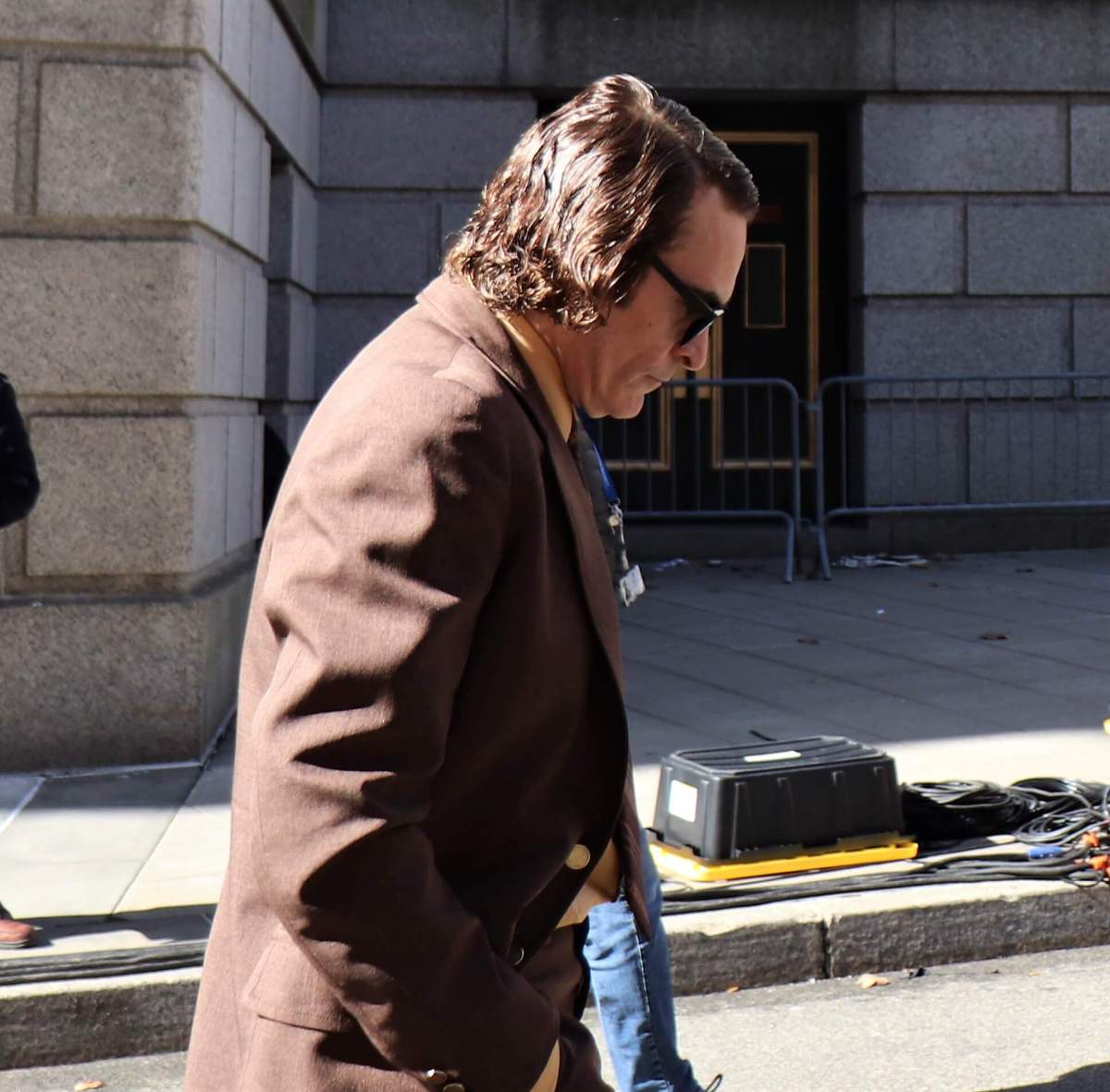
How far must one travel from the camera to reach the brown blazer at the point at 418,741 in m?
1.46

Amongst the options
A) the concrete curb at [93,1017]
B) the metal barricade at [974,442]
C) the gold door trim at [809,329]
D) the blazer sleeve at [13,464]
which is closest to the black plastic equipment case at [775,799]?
the concrete curb at [93,1017]

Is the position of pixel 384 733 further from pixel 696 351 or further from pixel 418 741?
pixel 696 351

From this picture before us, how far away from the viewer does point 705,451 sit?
13289mm

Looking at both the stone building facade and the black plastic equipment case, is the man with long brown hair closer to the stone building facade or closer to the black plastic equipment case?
the black plastic equipment case

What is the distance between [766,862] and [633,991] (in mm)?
1896

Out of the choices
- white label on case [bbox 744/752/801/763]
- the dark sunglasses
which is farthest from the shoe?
the dark sunglasses

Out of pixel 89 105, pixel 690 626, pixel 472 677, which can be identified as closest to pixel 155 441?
pixel 89 105

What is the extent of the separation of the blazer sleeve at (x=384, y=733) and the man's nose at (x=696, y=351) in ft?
1.33

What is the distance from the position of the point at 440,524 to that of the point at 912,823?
14.3ft

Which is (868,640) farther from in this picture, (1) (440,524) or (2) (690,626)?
(1) (440,524)

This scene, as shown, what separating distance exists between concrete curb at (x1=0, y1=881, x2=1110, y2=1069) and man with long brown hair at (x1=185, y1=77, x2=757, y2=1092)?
2.79 metres

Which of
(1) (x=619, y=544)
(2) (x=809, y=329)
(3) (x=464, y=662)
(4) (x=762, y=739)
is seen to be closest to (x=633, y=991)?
(1) (x=619, y=544)

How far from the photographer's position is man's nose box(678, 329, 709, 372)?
6.08 feet

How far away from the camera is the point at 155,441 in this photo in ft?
22.2
